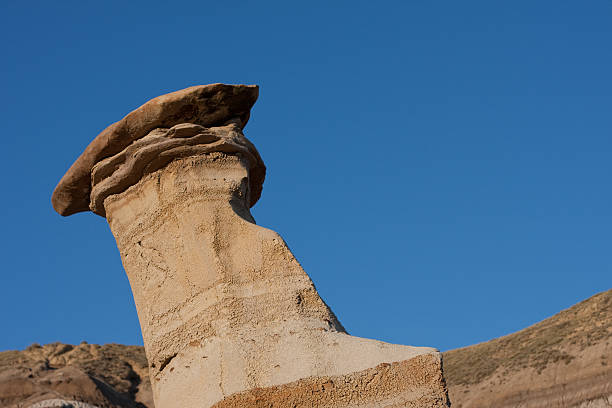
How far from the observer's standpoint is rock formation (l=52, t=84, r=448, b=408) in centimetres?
568

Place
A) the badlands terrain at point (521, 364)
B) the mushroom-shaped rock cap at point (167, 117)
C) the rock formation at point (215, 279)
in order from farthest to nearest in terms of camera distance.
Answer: the badlands terrain at point (521, 364) → the mushroom-shaped rock cap at point (167, 117) → the rock formation at point (215, 279)

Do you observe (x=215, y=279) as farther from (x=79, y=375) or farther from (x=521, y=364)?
(x=521, y=364)

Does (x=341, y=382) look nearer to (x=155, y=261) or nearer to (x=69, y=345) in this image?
(x=155, y=261)

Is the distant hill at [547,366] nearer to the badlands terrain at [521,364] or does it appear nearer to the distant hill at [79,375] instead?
the badlands terrain at [521,364]

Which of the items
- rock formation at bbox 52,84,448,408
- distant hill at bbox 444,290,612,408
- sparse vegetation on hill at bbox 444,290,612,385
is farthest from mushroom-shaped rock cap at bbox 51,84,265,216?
sparse vegetation on hill at bbox 444,290,612,385

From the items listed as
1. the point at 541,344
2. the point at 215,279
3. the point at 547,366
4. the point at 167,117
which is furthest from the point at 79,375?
the point at 541,344

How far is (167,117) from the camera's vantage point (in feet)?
23.1

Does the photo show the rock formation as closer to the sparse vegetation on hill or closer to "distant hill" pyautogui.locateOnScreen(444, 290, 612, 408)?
"distant hill" pyautogui.locateOnScreen(444, 290, 612, 408)

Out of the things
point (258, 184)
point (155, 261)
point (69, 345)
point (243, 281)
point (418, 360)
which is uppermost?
point (69, 345)

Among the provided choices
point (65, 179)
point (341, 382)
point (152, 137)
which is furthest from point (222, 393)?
point (65, 179)

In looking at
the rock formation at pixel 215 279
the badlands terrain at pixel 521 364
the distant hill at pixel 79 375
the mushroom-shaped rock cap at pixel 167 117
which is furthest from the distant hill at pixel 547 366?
the rock formation at pixel 215 279

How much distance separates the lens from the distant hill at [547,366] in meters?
21.4

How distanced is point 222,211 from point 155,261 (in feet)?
2.38

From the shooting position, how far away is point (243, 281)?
6.31 metres
